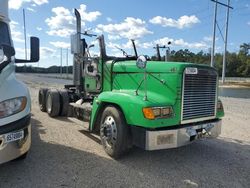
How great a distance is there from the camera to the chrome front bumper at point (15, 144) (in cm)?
439

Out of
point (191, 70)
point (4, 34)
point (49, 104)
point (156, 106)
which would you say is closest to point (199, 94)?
point (191, 70)

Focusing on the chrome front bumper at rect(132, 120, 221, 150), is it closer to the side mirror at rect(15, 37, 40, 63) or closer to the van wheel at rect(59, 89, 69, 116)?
the side mirror at rect(15, 37, 40, 63)

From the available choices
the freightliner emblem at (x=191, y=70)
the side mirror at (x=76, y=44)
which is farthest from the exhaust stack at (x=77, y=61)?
the freightliner emblem at (x=191, y=70)

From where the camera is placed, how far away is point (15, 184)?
469cm

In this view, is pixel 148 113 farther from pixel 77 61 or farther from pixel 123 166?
pixel 77 61

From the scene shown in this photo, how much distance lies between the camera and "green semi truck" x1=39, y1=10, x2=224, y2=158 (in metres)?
5.45

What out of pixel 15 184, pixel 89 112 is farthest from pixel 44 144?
pixel 15 184

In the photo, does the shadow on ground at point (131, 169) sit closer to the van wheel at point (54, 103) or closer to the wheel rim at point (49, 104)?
the van wheel at point (54, 103)

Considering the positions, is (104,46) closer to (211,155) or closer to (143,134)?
(143,134)

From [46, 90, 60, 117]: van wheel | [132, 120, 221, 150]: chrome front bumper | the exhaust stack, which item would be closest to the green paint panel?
[132, 120, 221, 150]: chrome front bumper

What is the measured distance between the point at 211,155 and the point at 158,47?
328cm

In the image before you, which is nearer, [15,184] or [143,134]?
[15,184]

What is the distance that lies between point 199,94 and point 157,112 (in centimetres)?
103

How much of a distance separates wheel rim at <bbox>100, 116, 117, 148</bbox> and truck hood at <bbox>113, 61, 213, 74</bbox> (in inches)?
45.1
